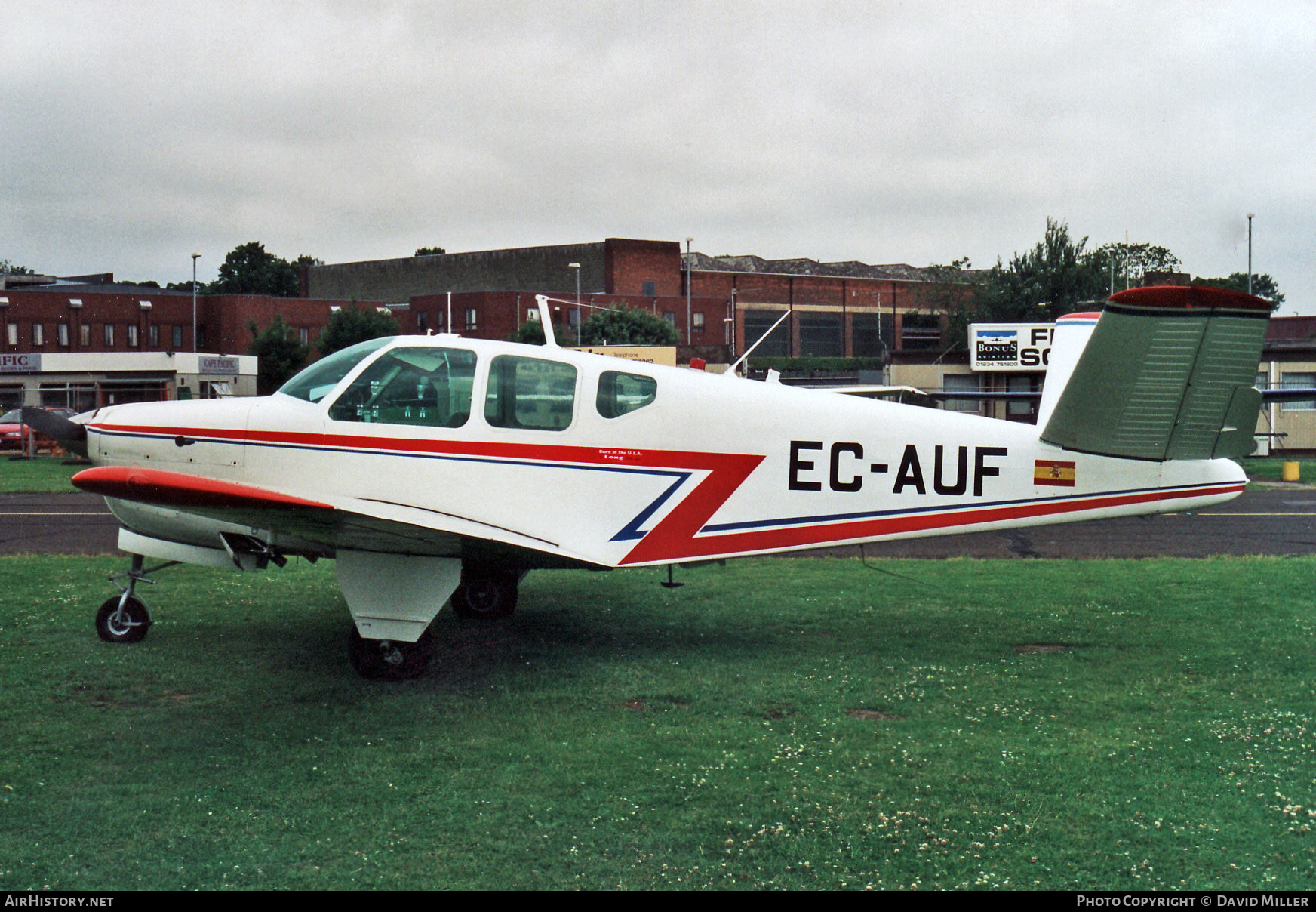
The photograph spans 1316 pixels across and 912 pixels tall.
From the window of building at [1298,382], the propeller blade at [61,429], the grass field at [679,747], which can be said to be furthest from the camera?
the window of building at [1298,382]

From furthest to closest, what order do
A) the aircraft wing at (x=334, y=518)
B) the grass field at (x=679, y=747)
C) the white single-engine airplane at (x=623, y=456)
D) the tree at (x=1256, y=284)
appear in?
the tree at (x=1256, y=284) → the white single-engine airplane at (x=623, y=456) → the aircraft wing at (x=334, y=518) → the grass field at (x=679, y=747)

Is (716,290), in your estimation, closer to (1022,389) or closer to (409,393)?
(1022,389)

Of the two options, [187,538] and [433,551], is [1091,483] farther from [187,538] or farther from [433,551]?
[187,538]

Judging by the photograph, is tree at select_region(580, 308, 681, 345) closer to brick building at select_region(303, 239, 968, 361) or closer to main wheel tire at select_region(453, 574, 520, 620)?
brick building at select_region(303, 239, 968, 361)

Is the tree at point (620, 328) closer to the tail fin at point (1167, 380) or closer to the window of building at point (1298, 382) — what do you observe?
the window of building at point (1298, 382)

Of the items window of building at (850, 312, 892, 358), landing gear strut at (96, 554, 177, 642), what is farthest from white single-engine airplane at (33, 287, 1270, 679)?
window of building at (850, 312, 892, 358)

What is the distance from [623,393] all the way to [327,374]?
Answer: 227 cm

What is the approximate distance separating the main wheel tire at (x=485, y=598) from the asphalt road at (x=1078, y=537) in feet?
16.6

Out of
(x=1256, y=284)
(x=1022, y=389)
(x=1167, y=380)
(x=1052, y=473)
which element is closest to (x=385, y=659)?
(x=1052, y=473)

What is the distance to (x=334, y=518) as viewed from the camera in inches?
279

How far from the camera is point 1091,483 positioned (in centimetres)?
871

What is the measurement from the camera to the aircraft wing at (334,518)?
6324 mm

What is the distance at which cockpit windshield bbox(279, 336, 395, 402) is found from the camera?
26.9 feet

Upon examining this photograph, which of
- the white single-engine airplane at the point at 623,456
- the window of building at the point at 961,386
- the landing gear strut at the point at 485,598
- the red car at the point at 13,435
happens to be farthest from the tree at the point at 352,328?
the white single-engine airplane at the point at 623,456
